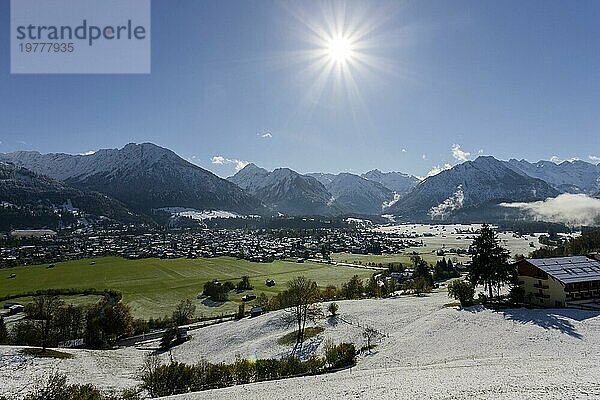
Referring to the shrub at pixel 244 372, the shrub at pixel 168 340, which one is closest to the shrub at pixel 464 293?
the shrub at pixel 244 372

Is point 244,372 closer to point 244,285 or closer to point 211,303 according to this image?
point 211,303

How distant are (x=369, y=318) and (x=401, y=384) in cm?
3560

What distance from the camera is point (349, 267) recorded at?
536ft

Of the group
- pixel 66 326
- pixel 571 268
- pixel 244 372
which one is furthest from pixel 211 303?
pixel 571 268

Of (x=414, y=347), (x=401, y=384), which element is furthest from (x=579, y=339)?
(x=401, y=384)

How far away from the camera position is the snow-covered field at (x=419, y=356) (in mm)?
28891

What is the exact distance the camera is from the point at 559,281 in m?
62.5

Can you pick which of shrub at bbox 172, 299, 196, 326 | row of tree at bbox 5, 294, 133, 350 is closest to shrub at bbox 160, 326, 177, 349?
row of tree at bbox 5, 294, 133, 350

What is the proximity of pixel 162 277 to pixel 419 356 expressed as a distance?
108341 millimetres

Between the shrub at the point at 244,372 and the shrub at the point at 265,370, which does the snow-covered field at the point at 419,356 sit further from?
the shrub at the point at 265,370

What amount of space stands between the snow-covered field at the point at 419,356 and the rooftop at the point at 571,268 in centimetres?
1000

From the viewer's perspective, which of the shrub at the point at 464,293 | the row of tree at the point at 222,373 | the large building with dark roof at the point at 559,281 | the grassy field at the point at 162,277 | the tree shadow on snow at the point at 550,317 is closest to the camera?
the row of tree at the point at 222,373

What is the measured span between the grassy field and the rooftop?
66.9 meters

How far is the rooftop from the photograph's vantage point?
63.6 meters
